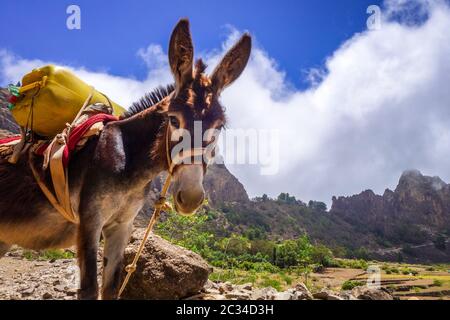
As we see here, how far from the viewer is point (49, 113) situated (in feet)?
12.2

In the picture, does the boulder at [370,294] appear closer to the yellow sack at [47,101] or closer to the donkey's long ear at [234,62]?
the donkey's long ear at [234,62]

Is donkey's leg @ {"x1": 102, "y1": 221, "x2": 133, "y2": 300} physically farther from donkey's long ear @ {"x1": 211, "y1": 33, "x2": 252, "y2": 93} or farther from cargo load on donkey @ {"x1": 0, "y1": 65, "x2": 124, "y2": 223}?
donkey's long ear @ {"x1": 211, "y1": 33, "x2": 252, "y2": 93}

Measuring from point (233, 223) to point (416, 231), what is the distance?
7429cm

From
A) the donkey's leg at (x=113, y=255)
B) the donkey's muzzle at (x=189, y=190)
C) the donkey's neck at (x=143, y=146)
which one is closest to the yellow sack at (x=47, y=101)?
the donkey's neck at (x=143, y=146)

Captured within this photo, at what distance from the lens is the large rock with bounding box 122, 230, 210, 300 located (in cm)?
586

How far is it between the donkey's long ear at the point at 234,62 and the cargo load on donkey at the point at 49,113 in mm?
1339

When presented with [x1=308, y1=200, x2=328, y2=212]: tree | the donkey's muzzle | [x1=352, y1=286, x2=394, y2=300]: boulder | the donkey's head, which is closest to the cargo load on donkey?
the donkey's head

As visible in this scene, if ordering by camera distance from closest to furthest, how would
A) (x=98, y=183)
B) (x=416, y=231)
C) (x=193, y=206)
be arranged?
(x=193, y=206) < (x=98, y=183) < (x=416, y=231)

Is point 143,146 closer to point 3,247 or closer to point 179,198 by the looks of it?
point 179,198

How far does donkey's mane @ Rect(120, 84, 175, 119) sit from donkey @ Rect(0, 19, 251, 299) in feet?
0.33
